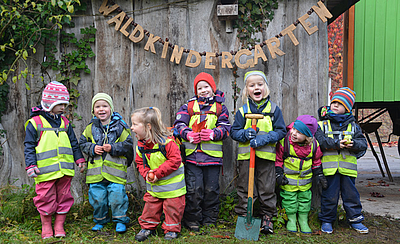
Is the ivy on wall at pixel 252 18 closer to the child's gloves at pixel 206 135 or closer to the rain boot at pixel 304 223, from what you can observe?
the child's gloves at pixel 206 135

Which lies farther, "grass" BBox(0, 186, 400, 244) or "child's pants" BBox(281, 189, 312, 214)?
"child's pants" BBox(281, 189, 312, 214)

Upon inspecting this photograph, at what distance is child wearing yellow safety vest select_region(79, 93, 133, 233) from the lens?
353cm

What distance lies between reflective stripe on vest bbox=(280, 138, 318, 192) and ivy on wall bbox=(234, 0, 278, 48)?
1.64 m

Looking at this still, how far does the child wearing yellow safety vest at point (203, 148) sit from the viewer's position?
11.8 ft

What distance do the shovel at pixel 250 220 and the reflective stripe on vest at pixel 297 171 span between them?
50cm

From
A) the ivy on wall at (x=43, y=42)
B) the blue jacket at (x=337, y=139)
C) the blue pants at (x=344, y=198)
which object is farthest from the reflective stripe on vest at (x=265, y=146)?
the ivy on wall at (x=43, y=42)

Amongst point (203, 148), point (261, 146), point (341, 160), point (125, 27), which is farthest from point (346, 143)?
point (125, 27)

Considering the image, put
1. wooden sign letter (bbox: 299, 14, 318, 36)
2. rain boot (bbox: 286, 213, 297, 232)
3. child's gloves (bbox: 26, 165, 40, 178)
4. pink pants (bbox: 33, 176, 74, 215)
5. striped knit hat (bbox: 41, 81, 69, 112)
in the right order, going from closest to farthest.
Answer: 1. child's gloves (bbox: 26, 165, 40, 178)
2. pink pants (bbox: 33, 176, 74, 215)
3. striped knit hat (bbox: 41, 81, 69, 112)
4. rain boot (bbox: 286, 213, 297, 232)
5. wooden sign letter (bbox: 299, 14, 318, 36)

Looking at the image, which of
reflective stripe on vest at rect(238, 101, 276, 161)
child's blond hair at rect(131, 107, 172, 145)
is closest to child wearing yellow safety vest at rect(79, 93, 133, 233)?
child's blond hair at rect(131, 107, 172, 145)

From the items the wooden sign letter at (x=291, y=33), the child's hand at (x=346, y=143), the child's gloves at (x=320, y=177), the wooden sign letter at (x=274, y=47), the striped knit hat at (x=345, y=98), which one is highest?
the wooden sign letter at (x=291, y=33)

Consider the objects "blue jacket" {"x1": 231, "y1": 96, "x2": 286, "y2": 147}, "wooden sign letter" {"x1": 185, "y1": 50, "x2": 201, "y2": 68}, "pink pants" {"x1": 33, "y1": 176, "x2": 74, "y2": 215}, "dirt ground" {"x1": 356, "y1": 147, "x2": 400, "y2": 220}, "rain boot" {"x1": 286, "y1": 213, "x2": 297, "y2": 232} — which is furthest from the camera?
"dirt ground" {"x1": 356, "y1": 147, "x2": 400, "y2": 220}

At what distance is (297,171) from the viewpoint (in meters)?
3.65

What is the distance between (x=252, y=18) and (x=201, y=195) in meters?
2.51

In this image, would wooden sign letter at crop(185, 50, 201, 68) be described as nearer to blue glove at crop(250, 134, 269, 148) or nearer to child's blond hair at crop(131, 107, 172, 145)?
child's blond hair at crop(131, 107, 172, 145)
